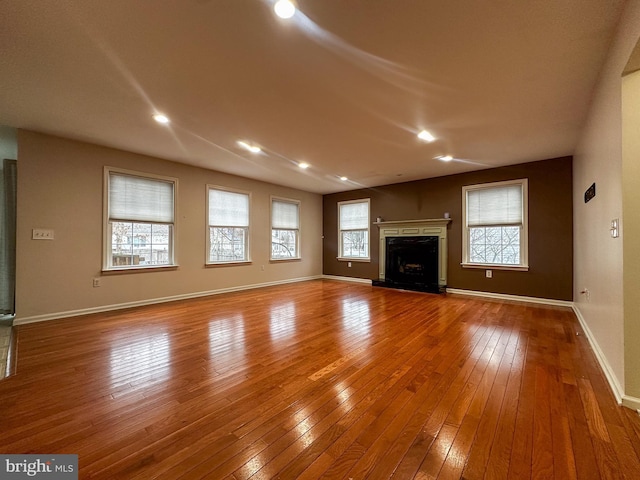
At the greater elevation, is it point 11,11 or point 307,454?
point 11,11

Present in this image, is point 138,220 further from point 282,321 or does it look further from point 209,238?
point 282,321

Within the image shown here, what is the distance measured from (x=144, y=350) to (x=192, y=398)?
1.18 m

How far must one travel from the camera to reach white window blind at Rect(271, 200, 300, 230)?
22.2 feet

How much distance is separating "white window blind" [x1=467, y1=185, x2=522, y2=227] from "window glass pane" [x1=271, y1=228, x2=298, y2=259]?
4.16 metres

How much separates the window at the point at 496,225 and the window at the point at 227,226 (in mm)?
4718

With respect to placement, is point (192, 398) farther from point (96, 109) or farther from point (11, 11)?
point (96, 109)

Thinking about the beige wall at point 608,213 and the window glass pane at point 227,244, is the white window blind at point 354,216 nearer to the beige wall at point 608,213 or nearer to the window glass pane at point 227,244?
the window glass pane at point 227,244

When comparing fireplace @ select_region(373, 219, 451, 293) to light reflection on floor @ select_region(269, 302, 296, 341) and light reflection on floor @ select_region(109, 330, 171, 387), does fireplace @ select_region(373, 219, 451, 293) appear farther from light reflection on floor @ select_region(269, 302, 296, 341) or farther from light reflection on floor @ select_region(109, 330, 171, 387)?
light reflection on floor @ select_region(109, 330, 171, 387)

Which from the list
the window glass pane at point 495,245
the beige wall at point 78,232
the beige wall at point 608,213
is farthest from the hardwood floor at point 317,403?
the window glass pane at point 495,245

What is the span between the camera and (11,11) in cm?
171

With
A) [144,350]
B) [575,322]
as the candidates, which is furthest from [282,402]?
[575,322]

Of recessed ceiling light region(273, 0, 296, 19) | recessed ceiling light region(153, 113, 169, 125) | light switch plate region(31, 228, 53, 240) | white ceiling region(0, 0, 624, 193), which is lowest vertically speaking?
light switch plate region(31, 228, 53, 240)

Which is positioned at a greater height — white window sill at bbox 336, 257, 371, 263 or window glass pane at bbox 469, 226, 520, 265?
window glass pane at bbox 469, 226, 520, 265

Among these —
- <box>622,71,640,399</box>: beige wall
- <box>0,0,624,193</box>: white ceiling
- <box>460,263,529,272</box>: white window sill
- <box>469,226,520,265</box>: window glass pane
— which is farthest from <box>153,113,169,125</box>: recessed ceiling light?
<box>460,263,529,272</box>: white window sill
